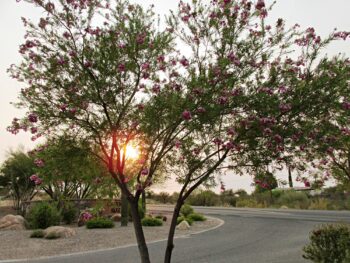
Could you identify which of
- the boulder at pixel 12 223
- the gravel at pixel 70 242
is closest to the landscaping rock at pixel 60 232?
the gravel at pixel 70 242

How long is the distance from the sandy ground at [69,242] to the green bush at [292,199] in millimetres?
23820

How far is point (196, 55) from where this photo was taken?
8.86 metres

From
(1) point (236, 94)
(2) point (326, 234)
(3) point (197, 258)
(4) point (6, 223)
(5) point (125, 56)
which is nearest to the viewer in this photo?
(1) point (236, 94)

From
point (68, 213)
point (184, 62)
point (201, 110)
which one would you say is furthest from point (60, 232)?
point (201, 110)

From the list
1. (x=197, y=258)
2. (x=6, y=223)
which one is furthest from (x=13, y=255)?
(x=6, y=223)

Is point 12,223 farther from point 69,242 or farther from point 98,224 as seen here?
point 69,242

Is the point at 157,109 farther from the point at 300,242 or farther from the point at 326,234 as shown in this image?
the point at 300,242

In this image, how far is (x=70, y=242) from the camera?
17.9 m

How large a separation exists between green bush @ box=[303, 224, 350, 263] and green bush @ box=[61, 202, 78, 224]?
1952cm

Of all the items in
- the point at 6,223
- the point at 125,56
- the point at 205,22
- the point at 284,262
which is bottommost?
the point at 284,262

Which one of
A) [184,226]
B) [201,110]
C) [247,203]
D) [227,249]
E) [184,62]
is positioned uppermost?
[247,203]

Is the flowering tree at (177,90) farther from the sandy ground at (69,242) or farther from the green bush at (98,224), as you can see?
the green bush at (98,224)

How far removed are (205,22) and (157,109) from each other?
2147 millimetres

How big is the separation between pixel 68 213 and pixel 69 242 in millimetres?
8926
